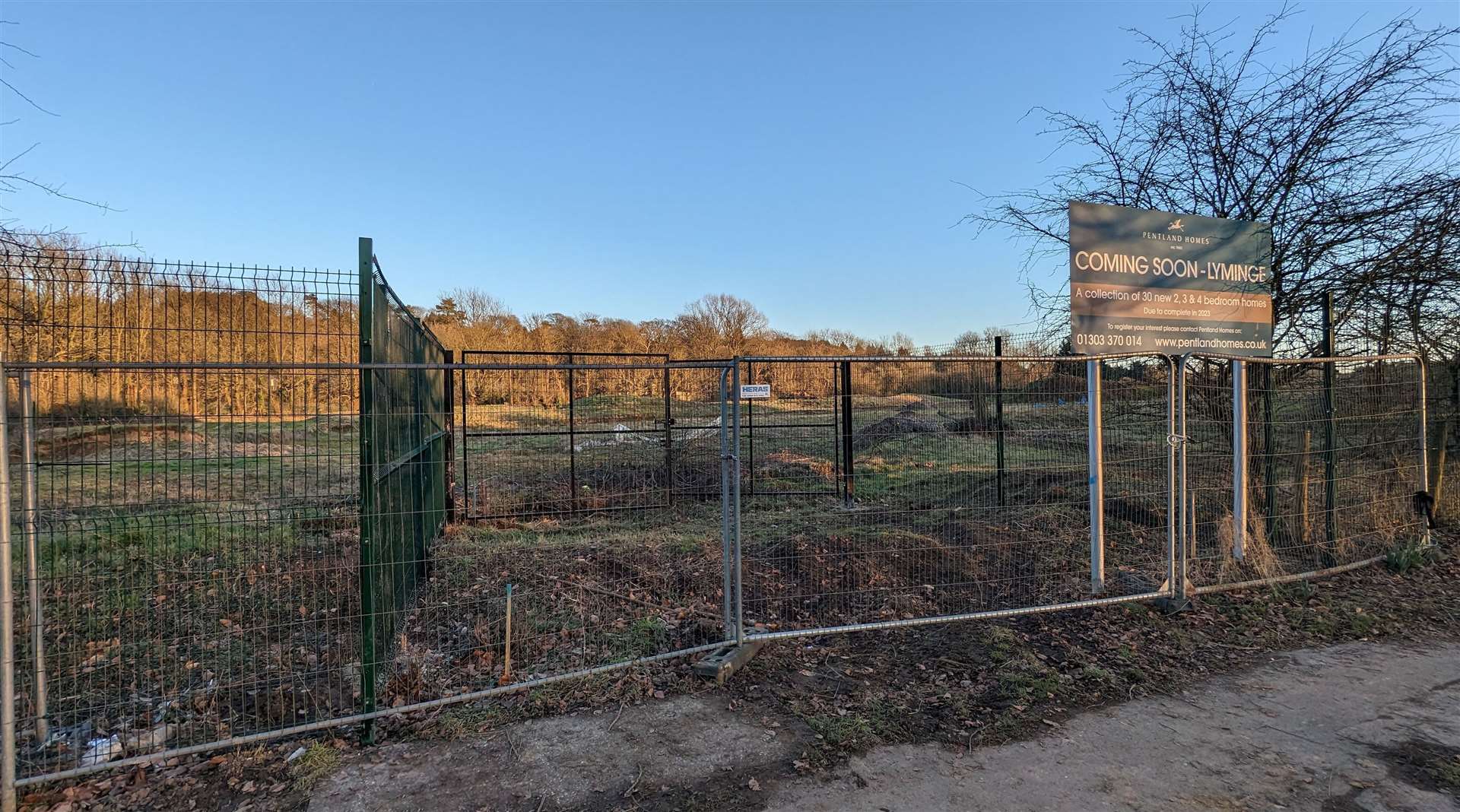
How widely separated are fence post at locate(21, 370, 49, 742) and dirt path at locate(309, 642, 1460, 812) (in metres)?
1.64

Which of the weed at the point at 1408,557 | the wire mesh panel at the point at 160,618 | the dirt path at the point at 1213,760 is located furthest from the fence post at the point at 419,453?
the weed at the point at 1408,557

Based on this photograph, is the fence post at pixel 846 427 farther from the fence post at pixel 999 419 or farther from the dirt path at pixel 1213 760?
the dirt path at pixel 1213 760

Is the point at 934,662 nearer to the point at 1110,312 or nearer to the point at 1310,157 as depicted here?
the point at 1110,312

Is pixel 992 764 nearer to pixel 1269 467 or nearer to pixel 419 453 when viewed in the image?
pixel 419 453

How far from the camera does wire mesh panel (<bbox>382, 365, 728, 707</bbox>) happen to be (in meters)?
4.61

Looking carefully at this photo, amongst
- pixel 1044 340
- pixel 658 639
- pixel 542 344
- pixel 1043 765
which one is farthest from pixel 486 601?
pixel 542 344

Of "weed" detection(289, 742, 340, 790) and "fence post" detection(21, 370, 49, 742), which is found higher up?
"fence post" detection(21, 370, 49, 742)

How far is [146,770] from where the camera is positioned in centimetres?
331

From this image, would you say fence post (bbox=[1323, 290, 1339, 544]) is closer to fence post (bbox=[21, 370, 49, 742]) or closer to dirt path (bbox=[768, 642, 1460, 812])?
dirt path (bbox=[768, 642, 1460, 812])

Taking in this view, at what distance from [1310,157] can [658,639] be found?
813 centimetres

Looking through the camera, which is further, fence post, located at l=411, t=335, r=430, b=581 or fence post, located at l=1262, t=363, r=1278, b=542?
fence post, located at l=1262, t=363, r=1278, b=542

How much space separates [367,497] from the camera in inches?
145

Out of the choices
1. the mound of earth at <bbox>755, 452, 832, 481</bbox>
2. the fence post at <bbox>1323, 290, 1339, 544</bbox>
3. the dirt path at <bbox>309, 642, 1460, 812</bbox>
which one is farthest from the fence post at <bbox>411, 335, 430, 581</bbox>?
the fence post at <bbox>1323, 290, 1339, 544</bbox>

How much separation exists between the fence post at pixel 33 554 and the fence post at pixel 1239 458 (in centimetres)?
844
